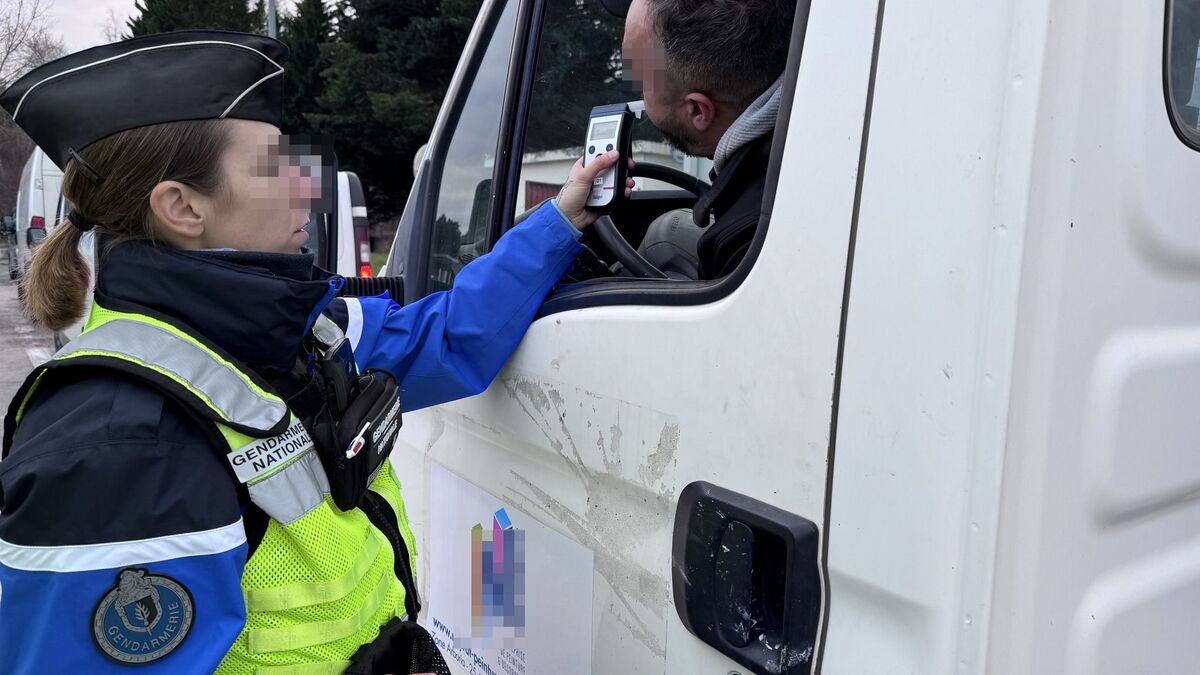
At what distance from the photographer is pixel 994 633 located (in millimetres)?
822

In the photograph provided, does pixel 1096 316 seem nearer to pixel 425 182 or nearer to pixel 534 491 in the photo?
pixel 534 491

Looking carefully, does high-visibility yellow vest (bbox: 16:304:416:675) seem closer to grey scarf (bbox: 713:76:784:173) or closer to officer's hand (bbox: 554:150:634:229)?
officer's hand (bbox: 554:150:634:229)

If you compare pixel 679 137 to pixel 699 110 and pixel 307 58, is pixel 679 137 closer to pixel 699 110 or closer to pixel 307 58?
pixel 699 110

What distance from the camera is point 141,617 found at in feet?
3.41

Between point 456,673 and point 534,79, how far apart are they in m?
1.22

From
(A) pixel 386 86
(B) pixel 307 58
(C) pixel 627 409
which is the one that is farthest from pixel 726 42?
(B) pixel 307 58

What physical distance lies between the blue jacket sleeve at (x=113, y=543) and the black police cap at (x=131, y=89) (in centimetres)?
39

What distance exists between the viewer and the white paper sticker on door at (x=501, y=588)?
141cm

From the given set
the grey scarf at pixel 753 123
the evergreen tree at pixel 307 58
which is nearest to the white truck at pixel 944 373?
the grey scarf at pixel 753 123

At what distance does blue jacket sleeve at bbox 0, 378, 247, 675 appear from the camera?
3.31 ft

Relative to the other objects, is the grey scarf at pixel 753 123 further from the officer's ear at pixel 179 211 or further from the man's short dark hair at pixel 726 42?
the officer's ear at pixel 179 211

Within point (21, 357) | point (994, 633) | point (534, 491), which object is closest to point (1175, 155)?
point (994, 633)

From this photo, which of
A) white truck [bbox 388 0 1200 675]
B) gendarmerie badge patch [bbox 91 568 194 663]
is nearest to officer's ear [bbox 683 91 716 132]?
white truck [bbox 388 0 1200 675]

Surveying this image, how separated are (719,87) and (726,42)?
0.08 m
